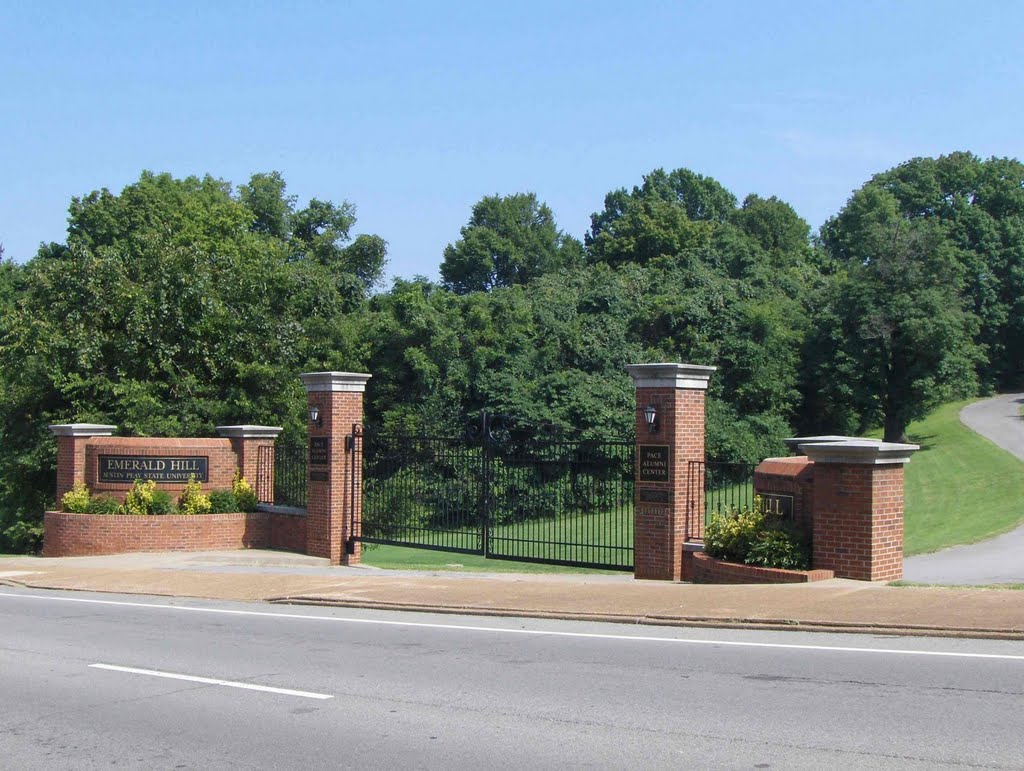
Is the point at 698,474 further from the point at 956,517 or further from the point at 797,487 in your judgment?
the point at 956,517

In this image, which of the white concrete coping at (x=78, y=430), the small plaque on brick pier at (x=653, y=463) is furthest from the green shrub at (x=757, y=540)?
the white concrete coping at (x=78, y=430)

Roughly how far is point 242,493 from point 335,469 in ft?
10.3

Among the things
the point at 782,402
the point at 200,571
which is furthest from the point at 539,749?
the point at 782,402

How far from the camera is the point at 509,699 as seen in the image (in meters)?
8.04

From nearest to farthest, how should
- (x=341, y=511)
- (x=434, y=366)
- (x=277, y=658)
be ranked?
(x=277, y=658) → (x=341, y=511) → (x=434, y=366)

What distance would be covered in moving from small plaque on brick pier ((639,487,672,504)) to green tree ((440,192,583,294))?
60827mm

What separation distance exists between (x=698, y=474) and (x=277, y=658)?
7414 mm

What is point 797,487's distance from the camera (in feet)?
45.4

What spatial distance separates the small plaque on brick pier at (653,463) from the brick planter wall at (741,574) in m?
1.23

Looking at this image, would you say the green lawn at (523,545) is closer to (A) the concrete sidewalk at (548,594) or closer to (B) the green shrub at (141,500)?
(A) the concrete sidewalk at (548,594)

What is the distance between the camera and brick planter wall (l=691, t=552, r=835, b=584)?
12.9 metres

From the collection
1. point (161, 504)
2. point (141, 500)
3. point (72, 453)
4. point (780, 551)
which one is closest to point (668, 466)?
point (780, 551)

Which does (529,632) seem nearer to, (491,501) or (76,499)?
(491,501)

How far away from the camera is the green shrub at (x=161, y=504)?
843 inches
